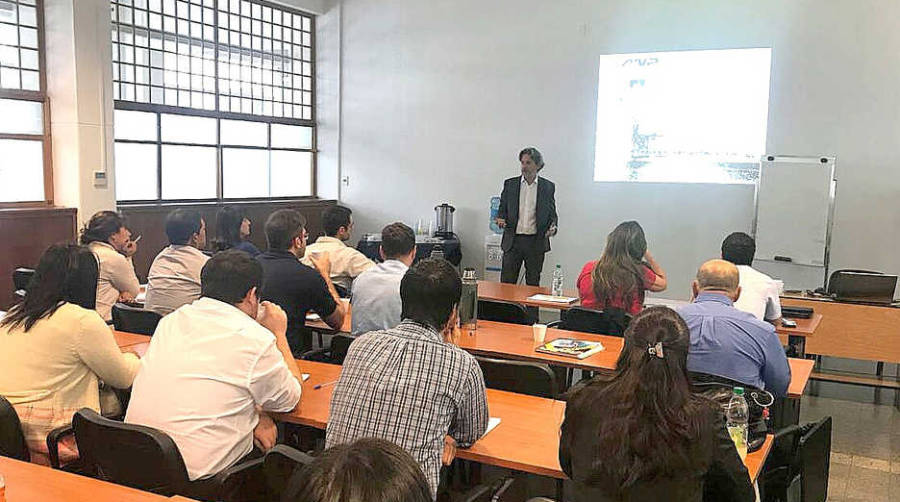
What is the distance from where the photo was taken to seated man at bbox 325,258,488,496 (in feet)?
7.03

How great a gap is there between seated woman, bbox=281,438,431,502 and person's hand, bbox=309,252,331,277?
3.55 m

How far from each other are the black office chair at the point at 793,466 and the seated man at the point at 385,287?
5.72 ft

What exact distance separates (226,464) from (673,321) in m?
1.43

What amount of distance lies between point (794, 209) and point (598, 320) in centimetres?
368

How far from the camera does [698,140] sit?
25.5 feet

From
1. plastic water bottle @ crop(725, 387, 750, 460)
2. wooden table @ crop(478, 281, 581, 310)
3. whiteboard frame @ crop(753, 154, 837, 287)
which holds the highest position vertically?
whiteboard frame @ crop(753, 154, 837, 287)

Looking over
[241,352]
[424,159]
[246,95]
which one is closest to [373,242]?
[424,159]

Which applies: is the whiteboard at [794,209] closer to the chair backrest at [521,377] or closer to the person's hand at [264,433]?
the chair backrest at [521,377]

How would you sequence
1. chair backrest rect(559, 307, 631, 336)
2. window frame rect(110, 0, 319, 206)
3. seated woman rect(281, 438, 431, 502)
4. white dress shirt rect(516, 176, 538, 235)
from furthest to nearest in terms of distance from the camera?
1. window frame rect(110, 0, 319, 206)
2. white dress shirt rect(516, 176, 538, 235)
3. chair backrest rect(559, 307, 631, 336)
4. seated woman rect(281, 438, 431, 502)

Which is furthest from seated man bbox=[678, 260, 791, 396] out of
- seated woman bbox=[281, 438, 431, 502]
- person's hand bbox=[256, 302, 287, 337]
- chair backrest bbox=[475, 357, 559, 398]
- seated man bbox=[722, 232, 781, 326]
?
seated woman bbox=[281, 438, 431, 502]

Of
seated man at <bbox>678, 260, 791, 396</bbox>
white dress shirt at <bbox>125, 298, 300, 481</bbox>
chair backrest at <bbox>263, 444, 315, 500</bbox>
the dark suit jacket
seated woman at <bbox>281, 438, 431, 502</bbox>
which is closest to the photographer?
seated woman at <bbox>281, 438, 431, 502</bbox>

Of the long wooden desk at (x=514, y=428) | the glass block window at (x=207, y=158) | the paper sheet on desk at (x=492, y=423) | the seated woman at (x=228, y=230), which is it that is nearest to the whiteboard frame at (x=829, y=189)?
the seated woman at (x=228, y=230)

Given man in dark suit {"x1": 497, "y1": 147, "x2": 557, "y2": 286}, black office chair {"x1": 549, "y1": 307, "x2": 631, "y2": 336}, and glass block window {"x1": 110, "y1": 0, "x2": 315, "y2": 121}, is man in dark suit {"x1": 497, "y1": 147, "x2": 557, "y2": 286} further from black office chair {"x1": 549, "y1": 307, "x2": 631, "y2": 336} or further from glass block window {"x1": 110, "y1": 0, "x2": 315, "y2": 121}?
glass block window {"x1": 110, "y1": 0, "x2": 315, "y2": 121}

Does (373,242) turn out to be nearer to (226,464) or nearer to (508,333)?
(508,333)
